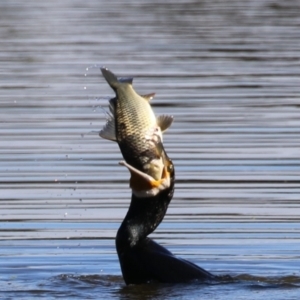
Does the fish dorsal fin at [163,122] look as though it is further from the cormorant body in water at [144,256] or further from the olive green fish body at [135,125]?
the cormorant body in water at [144,256]

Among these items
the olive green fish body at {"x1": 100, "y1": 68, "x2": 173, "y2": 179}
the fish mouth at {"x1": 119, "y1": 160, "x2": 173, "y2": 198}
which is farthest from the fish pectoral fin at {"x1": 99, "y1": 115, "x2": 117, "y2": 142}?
the fish mouth at {"x1": 119, "y1": 160, "x2": 173, "y2": 198}

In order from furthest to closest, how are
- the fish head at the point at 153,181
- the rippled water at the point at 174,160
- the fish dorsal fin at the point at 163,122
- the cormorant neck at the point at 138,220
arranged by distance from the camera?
the rippled water at the point at 174,160, the cormorant neck at the point at 138,220, the fish head at the point at 153,181, the fish dorsal fin at the point at 163,122

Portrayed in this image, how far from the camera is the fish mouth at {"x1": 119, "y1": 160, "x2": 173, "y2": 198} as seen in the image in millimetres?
8477

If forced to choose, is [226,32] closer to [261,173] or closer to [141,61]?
[141,61]

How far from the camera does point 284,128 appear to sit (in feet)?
50.8

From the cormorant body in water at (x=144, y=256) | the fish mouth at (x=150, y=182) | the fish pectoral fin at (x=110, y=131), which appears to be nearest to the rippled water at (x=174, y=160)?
the cormorant body in water at (x=144, y=256)

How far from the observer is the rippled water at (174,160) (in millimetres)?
9938

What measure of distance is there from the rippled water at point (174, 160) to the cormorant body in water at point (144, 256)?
0.28ft

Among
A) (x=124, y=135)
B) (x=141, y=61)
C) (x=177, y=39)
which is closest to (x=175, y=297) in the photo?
(x=124, y=135)

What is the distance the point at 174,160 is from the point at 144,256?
5.07 meters

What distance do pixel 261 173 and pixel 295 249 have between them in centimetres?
282

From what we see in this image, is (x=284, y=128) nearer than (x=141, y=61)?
Yes

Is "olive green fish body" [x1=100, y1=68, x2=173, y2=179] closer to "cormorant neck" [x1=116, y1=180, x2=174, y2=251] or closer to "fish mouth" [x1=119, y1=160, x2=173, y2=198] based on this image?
"fish mouth" [x1=119, y1=160, x2=173, y2=198]

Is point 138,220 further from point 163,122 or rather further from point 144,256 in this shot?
point 163,122
